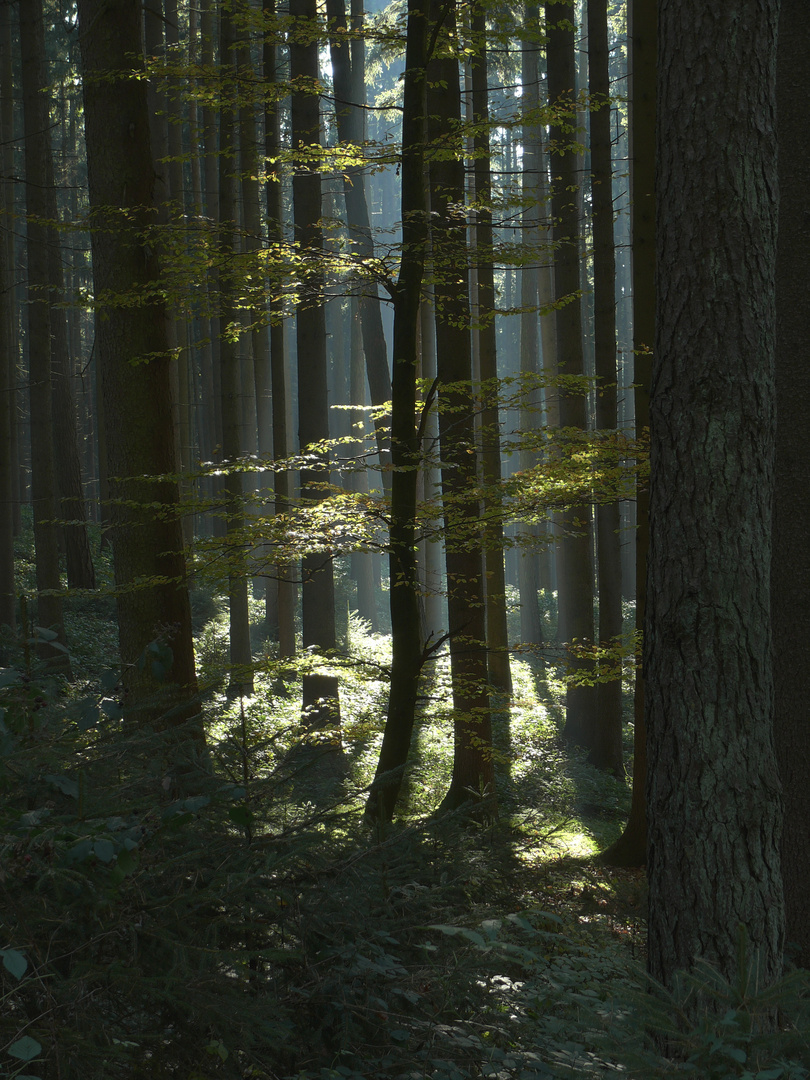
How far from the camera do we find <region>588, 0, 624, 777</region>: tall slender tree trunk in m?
10.1

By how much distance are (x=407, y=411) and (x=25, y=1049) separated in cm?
547

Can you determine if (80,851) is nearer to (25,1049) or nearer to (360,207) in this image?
(25,1049)

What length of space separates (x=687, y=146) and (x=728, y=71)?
0.34m

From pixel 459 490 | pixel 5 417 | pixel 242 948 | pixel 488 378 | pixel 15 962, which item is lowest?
pixel 242 948

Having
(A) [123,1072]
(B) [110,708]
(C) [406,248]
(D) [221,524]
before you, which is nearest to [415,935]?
(A) [123,1072]

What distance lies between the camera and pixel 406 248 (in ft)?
20.3

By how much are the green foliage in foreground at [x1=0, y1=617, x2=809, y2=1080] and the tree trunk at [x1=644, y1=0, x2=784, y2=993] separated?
1.59 ft

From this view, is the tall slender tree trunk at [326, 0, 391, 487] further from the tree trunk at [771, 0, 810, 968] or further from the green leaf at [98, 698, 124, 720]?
the green leaf at [98, 698, 124, 720]

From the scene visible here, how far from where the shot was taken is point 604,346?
10109 mm

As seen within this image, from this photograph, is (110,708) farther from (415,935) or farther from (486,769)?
(486,769)

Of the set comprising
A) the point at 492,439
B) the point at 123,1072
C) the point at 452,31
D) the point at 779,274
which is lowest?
the point at 123,1072

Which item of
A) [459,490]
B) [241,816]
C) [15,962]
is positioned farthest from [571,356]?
[15,962]

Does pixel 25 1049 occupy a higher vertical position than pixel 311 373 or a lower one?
lower

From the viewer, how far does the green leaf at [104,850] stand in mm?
1825
